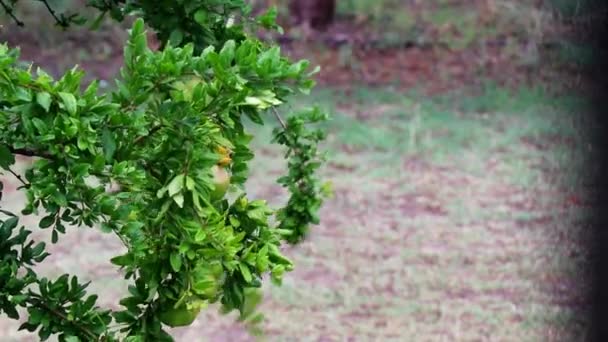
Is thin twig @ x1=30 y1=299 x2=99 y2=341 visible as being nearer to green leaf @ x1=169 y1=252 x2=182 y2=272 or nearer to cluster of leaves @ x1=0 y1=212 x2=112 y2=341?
cluster of leaves @ x1=0 y1=212 x2=112 y2=341

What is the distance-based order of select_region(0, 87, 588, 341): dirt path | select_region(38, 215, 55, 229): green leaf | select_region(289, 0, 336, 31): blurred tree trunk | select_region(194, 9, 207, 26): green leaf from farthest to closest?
1. select_region(289, 0, 336, 31): blurred tree trunk
2. select_region(0, 87, 588, 341): dirt path
3. select_region(194, 9, 207, 26): green leaf
4. select_region(38, 215, 55, 229): green leaf

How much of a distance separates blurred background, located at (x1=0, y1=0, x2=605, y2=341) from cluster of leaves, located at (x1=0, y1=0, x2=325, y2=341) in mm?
391

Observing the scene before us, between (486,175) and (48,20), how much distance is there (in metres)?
4.88

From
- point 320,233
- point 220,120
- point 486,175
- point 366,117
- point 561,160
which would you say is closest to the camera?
point 561,160

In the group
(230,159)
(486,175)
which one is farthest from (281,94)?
(486,175)

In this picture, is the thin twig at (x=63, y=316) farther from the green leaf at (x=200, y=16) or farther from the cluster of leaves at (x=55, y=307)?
the green leaf at (x=200, y=16)

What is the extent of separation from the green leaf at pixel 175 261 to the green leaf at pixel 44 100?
0.74 ft

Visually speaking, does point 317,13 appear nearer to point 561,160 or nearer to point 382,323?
point 382,323

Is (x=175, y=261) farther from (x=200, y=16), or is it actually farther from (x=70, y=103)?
(x=200, y=16)

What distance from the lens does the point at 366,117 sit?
295 inches

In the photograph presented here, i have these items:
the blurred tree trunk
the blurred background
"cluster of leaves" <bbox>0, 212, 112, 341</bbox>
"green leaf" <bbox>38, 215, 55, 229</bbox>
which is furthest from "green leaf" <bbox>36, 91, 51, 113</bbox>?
the blurred tree trunk

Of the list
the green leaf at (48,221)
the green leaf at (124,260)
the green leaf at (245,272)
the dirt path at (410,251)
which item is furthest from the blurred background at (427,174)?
the green leaf at (48,221)

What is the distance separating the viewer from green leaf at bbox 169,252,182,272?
1.16 metres

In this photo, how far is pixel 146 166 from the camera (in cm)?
119
